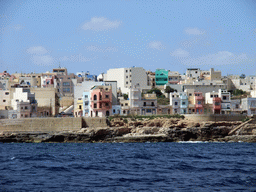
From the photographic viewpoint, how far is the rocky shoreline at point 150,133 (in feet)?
237

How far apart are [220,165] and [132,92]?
50.7m

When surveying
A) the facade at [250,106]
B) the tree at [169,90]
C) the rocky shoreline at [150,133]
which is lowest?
the rocky shoreline at [150,133]

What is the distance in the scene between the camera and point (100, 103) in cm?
8319

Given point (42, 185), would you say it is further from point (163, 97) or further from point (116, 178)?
point (163, 97)

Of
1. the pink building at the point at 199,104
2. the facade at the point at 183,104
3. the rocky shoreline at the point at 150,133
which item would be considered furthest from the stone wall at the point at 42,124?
the pink building at the point at 199,104

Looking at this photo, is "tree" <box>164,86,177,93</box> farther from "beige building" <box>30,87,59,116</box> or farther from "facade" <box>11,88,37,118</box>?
"facade" <box>11,88,37,118</box>

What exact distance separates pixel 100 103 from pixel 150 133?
43.2ft

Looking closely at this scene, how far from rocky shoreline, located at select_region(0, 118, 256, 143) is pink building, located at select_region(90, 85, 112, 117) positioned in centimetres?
722

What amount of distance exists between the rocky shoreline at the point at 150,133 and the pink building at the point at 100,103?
7219mm

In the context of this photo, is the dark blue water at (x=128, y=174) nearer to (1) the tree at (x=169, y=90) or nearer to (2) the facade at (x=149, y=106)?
(2) the facade at (x=149, y=106)

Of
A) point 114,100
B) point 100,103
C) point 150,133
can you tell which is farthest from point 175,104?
point 150,133

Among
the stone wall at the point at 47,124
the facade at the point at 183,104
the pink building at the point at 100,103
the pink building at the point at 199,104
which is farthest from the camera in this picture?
the pink building at the point at 199,104

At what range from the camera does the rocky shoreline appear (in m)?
72.1

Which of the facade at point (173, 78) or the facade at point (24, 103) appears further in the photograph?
the facade at point (173, 78)
